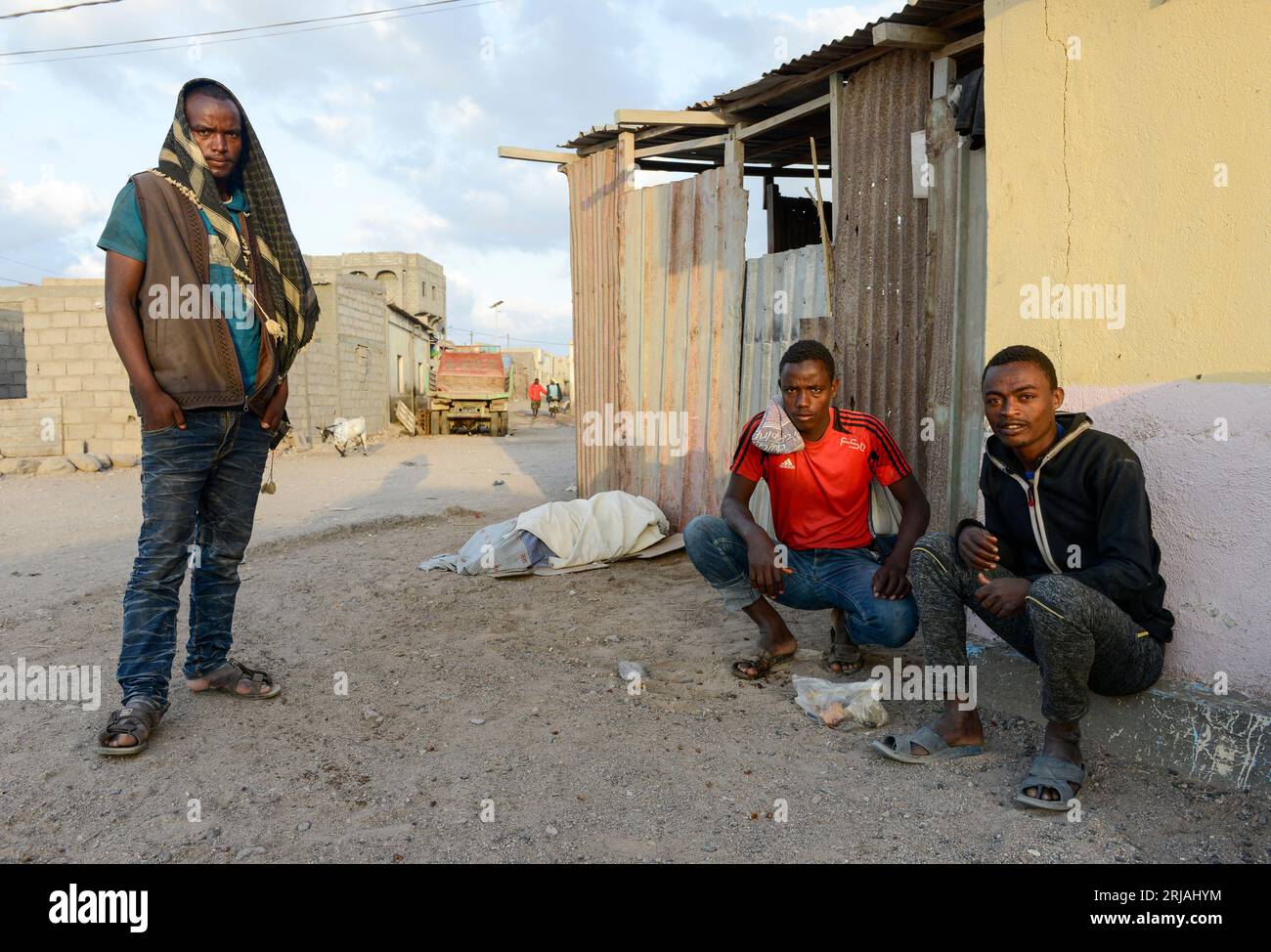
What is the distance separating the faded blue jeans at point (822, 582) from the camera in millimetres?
3287

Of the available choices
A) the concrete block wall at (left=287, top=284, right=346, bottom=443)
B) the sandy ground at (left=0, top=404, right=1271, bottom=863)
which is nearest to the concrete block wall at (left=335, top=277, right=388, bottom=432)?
the concrete block wall at (left=287, top=284, right=346, bottom=443)

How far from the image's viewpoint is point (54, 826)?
239cm

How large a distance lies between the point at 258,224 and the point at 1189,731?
3.59 meters

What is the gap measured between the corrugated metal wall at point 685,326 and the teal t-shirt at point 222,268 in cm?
342

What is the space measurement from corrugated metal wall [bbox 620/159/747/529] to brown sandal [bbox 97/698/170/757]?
12.4 ft

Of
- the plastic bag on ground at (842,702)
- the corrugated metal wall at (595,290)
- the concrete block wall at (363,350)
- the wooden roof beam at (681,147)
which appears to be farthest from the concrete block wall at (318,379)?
the plastic bag on ground at (842,702)

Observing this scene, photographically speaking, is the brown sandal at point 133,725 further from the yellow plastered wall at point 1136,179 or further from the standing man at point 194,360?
the yellow plastered wall at point 1136,179

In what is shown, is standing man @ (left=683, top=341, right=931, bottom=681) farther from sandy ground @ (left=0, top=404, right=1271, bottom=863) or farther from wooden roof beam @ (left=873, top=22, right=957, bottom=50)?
wooden roof beam @ (left=873, top=22, right=957, bottom=50)

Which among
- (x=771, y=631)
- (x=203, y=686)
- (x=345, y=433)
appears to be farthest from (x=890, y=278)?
(x=345, y=433)

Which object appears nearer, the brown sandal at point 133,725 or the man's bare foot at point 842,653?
the brown sandal at point 133,725

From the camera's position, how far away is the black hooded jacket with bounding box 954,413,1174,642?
2.44 metres
